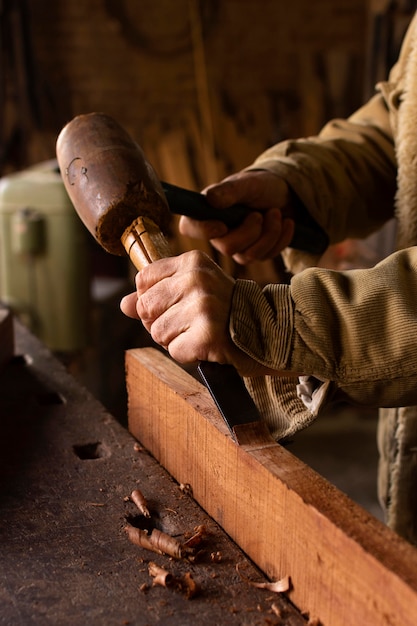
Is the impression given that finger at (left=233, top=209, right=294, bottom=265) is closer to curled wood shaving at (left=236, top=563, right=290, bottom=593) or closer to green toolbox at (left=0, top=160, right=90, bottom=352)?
curled wood shaving at (left=236, top=563, right=290, bottom=593)

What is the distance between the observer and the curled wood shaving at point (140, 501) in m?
1.02

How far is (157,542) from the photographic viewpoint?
3.06ft

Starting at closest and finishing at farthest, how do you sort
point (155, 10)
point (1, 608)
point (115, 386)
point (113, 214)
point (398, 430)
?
point (1, 608) → point (113, 214) → point (398, 430) → point (115, 386) → point (155, 10)

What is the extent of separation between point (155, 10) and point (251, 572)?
16.9 feet

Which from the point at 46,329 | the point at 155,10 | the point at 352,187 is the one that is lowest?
the point at 46,329

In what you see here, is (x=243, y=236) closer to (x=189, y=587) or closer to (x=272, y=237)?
(x=272, y=237)

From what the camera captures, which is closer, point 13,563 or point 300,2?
point 13,563

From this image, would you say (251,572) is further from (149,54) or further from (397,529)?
(149,54)

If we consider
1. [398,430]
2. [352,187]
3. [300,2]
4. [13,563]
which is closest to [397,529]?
[398,430]

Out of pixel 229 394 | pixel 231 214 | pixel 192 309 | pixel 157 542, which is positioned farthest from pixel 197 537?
pixel 231 214

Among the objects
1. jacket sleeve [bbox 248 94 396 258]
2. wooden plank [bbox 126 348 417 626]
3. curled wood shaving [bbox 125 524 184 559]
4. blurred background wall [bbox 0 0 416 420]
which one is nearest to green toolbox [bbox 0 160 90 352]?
blurred background wall [bbox 0 0 416 420]

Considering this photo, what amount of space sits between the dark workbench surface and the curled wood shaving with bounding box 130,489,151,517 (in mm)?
12

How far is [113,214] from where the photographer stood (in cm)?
121

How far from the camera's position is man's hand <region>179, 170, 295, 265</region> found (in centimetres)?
145
